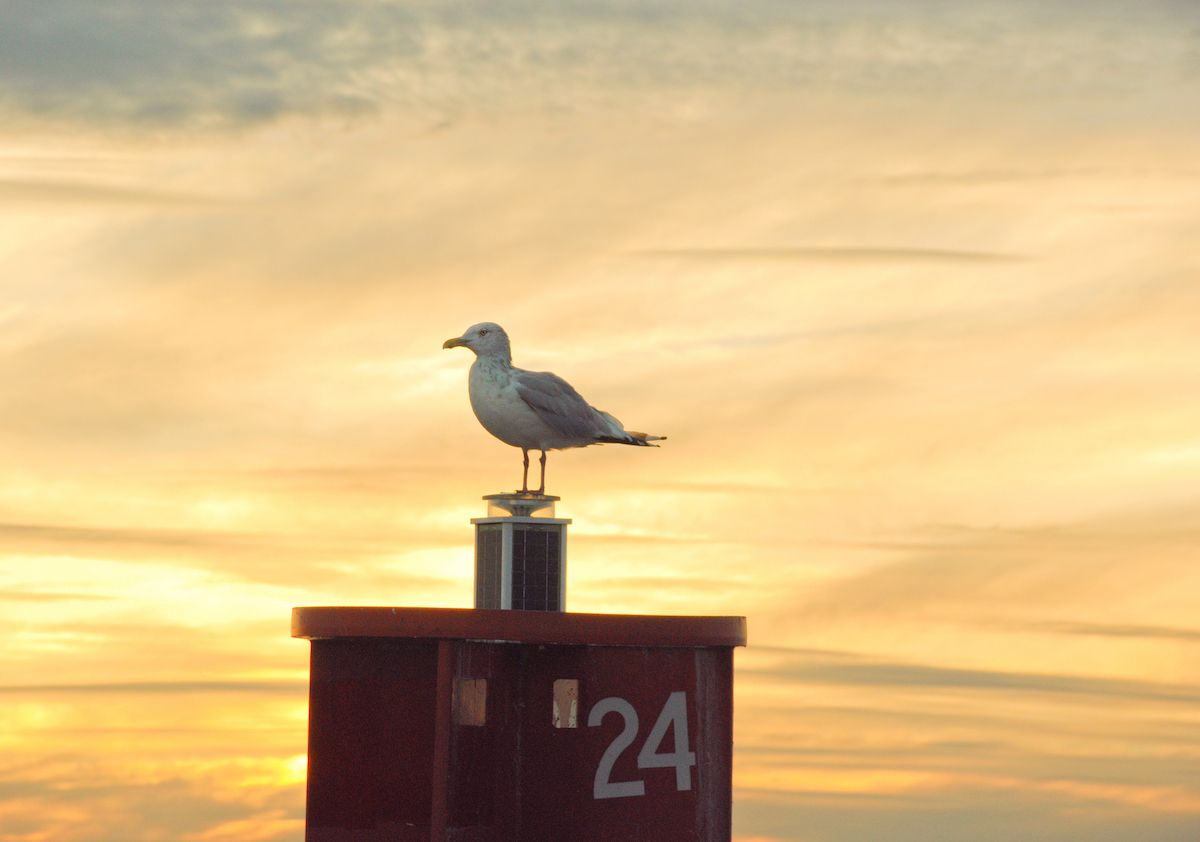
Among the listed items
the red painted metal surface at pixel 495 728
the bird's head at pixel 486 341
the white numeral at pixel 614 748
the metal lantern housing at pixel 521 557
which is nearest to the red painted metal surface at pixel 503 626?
the red painted metal surface at pixel 495 728

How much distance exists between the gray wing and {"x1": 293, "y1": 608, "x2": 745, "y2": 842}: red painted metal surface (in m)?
2.86

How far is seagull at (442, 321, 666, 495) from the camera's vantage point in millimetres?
17234

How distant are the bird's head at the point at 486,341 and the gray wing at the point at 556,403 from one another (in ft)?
1.43

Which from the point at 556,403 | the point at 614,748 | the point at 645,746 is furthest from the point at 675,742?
the point at 556,403

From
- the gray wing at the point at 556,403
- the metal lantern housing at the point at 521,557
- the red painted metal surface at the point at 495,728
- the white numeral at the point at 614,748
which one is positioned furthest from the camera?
the gray wing at the point at 556,403

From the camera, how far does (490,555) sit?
16578 millimetres

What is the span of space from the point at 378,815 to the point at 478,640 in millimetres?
1950

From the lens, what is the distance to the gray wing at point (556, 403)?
1720 cm

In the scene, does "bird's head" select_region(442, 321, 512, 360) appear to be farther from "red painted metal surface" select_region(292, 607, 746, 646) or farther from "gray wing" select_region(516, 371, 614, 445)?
"red painted metal surface" select_region(292, 607, 746, 646)

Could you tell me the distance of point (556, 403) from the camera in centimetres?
1725

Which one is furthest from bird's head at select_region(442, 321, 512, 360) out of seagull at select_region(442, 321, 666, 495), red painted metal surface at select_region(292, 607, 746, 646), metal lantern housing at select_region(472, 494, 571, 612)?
red painted metal surface at select_region(292, 607, 746, 646)

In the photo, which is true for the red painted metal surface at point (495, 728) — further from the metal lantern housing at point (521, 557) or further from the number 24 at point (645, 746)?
the metal lantern housing at point (521, 557)

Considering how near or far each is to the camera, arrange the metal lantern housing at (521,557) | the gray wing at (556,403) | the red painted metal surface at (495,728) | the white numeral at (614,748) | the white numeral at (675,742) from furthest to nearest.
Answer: the gray wing at (556,403), the metal lantern housing at (521,557), the white numeral at (675,742), the white numeral at (614,748), the red painted metal surface at (495,728)

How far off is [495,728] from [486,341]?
4818mm
